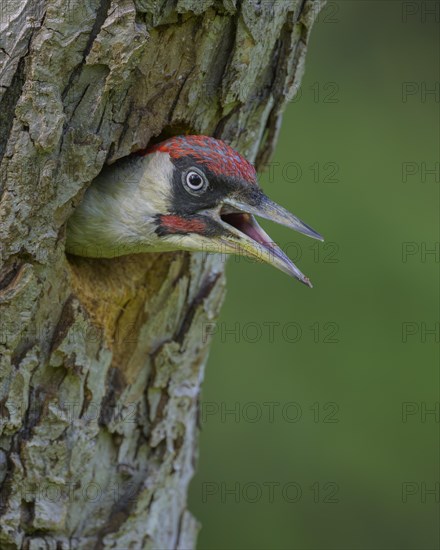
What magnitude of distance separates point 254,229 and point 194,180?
265 mm

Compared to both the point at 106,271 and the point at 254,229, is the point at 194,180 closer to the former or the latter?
the point at 254,229

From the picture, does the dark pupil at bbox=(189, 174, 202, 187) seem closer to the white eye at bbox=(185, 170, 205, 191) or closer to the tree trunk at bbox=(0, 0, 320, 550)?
the white eye at bbox=(185, 170, 205, 191)

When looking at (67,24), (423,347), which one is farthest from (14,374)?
(423,347)

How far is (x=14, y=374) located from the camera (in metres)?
3.04

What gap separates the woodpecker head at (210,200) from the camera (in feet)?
10.3

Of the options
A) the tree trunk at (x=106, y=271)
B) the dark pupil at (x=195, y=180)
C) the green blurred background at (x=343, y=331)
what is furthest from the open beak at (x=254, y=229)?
the green blurred background at (x=343, y=331)

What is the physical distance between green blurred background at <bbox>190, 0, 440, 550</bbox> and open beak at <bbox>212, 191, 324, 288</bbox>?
224 centimetres

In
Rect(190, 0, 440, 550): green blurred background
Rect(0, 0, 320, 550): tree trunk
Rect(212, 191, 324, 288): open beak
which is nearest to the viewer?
Rect(0, 0, 320, 550): tree trunk

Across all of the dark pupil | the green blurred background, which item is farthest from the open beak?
the green blurred background

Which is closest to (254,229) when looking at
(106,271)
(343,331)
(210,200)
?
(210,200)

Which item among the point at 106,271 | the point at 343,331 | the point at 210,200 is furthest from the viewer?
the point at 343,331

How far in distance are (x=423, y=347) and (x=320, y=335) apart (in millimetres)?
619

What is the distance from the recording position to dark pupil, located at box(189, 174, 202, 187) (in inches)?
125

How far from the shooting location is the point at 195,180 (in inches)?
125
